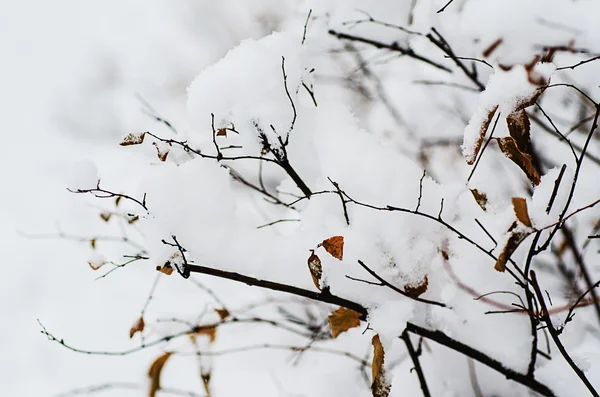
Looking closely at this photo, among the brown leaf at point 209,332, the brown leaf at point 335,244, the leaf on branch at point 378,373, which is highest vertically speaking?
the brown leaf at point 209,332

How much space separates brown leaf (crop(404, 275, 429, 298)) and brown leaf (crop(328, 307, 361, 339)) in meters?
0.08

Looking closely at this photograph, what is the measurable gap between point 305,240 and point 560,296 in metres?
0.88

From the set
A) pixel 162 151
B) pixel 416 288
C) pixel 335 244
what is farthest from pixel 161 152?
pixel 416 288

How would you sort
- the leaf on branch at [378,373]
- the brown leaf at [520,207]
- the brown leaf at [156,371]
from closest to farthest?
the brown leaf at [520,207]
the leaf on branch at [378,373]
the brown leaf at [156,371]

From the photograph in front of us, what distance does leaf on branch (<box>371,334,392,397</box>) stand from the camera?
573mm

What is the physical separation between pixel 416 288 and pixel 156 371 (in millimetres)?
591

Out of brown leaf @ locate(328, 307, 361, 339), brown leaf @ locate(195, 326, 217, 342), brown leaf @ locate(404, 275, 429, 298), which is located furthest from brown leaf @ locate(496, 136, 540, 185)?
brown leaf @ locate(195, 326, 217, 342)

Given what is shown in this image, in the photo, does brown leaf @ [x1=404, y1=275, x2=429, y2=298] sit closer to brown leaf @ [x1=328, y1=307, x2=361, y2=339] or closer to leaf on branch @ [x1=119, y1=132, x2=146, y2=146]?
brown leaf @ [x1=328, y1=307, x2=361, y2=339]

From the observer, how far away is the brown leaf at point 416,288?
64 cm

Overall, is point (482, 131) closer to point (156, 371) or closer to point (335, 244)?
point (335, 244)

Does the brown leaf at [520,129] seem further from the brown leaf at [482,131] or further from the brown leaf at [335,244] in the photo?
the brown leaf at [335,244]

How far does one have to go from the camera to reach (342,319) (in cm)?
65

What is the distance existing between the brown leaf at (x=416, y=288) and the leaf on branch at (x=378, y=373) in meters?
0.10

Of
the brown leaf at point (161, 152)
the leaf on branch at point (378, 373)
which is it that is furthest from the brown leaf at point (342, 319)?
the brown leaf at point (161, 152)
